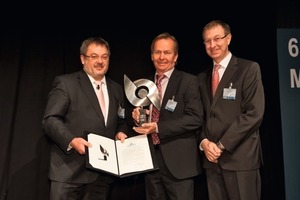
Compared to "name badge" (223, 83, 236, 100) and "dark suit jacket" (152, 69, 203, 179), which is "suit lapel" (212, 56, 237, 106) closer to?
"name badge" (223, 83, 236, 100)

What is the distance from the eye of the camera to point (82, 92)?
2.71 m

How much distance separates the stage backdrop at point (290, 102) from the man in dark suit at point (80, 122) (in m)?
1.55

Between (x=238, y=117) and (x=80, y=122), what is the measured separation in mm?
1219

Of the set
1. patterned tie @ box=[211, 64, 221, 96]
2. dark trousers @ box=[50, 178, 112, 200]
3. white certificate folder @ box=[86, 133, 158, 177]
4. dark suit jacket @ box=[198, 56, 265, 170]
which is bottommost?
dark trousers @ box=[50, 178, 112, 200]

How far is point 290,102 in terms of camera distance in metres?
3.21

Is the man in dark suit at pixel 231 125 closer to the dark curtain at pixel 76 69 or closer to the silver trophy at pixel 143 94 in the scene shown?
the silver trophy at pixel 143 94

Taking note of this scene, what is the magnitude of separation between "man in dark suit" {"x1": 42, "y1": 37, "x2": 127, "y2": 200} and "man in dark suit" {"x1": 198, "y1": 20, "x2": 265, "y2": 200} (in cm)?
74

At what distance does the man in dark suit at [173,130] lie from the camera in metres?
2.66

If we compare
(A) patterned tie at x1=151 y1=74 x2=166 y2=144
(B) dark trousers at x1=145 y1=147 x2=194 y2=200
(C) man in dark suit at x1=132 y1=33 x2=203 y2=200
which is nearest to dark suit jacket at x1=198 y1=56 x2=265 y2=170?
(C) man in dark suit at x1=132 y1=33 x2=203 y2=200

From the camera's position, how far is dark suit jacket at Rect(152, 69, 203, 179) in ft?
8.70

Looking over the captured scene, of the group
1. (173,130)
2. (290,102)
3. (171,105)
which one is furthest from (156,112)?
(290,102)

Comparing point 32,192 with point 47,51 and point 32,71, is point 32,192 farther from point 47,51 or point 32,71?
point 47,51

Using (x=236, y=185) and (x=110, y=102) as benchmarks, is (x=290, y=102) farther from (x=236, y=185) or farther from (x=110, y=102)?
(x=110, y=102)

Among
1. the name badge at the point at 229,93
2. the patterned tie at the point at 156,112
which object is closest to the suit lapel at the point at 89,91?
the patterned tie at the point at 156,112
